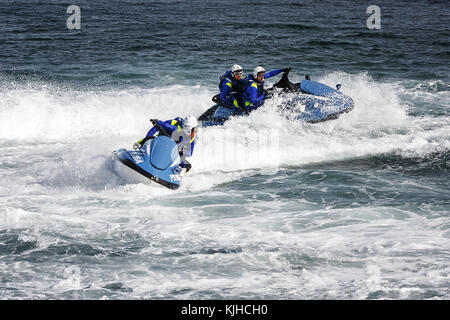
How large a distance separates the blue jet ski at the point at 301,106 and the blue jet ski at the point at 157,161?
10.8ft

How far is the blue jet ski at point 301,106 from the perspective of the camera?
12320 millimetres

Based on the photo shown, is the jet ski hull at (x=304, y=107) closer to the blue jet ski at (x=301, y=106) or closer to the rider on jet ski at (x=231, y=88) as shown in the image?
the blue jet ski at (x=301, y=106)

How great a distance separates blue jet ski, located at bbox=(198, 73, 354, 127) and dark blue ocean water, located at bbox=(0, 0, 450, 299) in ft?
0.80

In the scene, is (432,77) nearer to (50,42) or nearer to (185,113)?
(185,113)

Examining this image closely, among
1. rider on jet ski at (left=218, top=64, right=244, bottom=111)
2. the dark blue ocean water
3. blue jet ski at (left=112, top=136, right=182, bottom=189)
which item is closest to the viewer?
the dark blue ocean water

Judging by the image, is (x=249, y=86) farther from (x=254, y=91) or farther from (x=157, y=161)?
(x=157, y=161)

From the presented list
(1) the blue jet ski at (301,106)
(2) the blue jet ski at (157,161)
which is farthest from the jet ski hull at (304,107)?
(2) the blue jet ski at (157,161)

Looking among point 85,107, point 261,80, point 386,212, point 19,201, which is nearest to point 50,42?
point 85,107

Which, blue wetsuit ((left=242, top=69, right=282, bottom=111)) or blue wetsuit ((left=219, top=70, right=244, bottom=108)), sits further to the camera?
blue wetsuit ((left=219, top=70, right=244, bottom=108))

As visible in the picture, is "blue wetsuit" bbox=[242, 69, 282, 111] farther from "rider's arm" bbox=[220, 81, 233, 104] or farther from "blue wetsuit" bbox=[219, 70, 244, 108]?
"rider's arm" bbox=[220, 81, 233, 104]

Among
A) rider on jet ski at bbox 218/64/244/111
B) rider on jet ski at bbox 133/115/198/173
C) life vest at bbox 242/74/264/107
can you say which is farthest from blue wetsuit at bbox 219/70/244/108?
rider on jet ski at bbox 133/115/198/173

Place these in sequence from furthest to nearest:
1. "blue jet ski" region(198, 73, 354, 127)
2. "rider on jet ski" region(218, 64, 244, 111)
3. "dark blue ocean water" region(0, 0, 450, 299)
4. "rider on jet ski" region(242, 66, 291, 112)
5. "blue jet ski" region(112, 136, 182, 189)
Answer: "blue jet ski" region(198, 73, 354, 127) < "rider on jet ski" region(218, 64, 244, 111) < "rider on jet ski" region(242, 66, 291, 112) < "blue jet ski" region(112, 136, 182, 189) < "dark blue ocean water" region(0, 0, 450, 299)

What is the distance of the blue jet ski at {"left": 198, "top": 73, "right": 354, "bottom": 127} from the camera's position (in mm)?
12320

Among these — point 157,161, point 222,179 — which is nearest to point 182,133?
point 157,161
